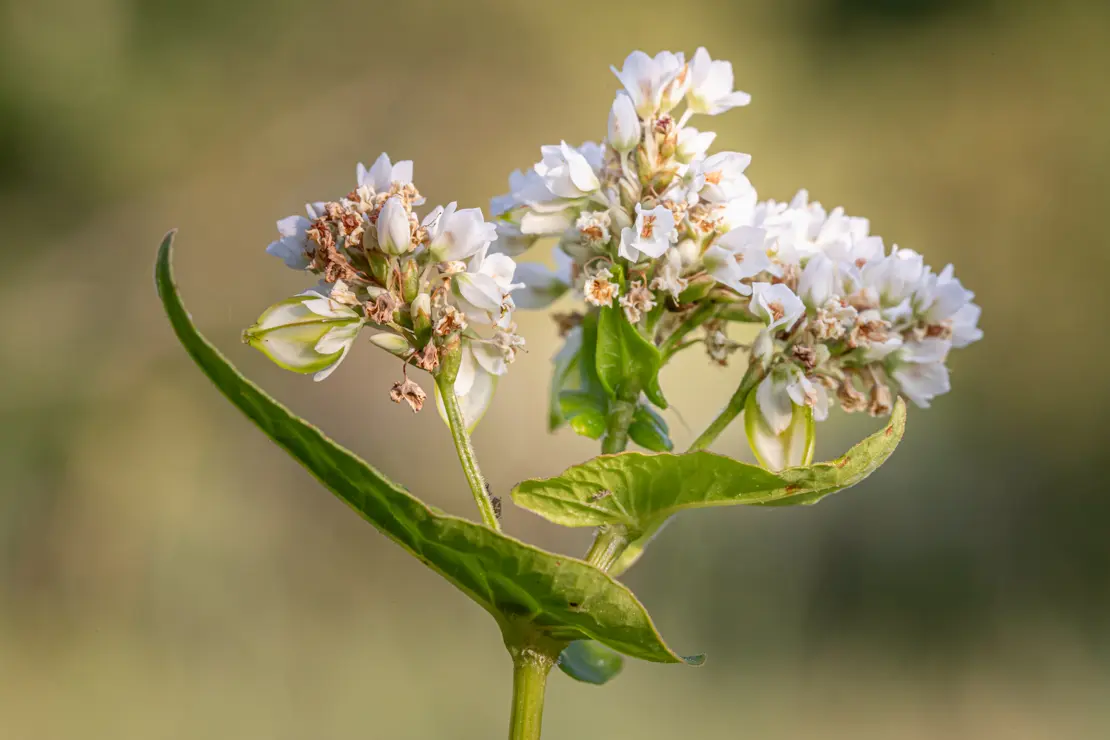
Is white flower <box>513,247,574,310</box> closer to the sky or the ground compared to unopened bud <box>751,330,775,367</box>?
closer to the sky

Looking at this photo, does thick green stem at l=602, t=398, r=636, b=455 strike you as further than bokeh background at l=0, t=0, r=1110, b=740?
→ No

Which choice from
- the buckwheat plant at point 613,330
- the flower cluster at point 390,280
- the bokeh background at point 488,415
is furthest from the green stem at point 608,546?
the bokeh background at point 488,415

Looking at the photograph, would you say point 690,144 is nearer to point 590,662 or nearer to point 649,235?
point 649,235

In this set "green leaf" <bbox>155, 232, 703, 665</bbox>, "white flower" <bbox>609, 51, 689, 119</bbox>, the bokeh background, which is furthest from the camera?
the bokeh background

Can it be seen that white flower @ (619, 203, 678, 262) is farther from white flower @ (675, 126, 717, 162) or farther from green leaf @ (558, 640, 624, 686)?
green leaf @ (558, 640, 624, 686)

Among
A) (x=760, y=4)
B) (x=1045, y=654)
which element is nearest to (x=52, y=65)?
(x=760, y=4)

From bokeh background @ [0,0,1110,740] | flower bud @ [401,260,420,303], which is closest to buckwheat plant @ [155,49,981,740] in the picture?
flower bud @ [401,260,420,303]
